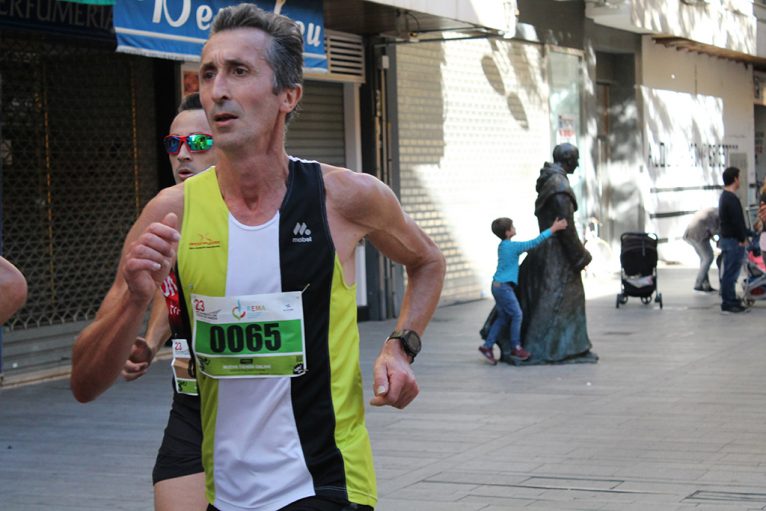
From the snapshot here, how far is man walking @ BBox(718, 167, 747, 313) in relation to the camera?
18297 mm

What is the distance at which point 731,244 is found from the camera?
730 inches

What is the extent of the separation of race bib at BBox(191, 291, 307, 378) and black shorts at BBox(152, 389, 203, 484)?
61 cm

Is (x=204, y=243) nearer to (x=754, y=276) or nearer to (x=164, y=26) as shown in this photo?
(x=164, y=26)

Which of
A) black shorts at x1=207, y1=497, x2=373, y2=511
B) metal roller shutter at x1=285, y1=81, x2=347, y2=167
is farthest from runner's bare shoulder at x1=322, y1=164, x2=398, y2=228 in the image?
metal roller shutter at x1=285, y1=81, x2=347, y2=167

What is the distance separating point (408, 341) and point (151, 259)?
1.08 m

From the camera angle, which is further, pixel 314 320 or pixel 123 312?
pixel 314 320

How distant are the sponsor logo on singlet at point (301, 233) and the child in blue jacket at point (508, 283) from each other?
9.44 metres

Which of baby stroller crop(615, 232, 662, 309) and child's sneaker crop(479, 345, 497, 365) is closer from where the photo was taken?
child's sneaker crop(479, 345, 497, 365)

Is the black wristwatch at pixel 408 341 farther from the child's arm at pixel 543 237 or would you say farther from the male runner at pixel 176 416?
the child's arm at pixel 543 237

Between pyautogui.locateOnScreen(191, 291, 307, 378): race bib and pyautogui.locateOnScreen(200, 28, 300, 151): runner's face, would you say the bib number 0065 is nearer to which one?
pyautogui.locateOnScreen(191, 291, 307, 378): race bib

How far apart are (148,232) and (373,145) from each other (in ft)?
51.4

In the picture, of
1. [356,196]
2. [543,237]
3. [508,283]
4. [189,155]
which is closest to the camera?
[356,196]

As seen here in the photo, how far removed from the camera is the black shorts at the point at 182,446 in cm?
414

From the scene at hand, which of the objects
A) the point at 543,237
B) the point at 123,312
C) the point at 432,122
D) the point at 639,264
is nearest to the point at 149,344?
the point at 123,312
